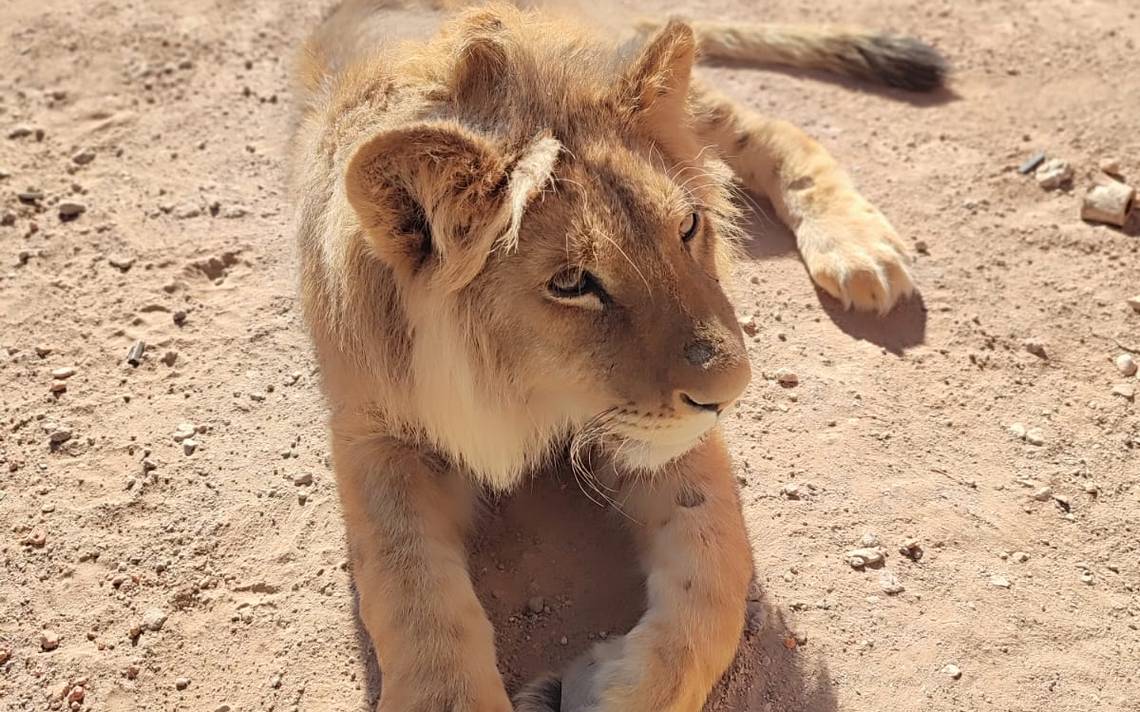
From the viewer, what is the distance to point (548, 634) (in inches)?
124

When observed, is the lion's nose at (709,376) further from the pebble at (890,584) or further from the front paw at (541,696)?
the pebble at (890,584)

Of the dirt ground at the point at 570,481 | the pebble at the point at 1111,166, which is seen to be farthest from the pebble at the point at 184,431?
the pebble at the point at 1111,166

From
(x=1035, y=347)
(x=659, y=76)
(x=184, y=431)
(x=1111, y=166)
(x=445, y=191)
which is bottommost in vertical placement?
(x=184, y=431)

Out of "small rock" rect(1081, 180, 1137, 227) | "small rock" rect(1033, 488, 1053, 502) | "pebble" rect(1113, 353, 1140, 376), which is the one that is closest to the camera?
"small rock" rect(1033, 488, 1053, 502)

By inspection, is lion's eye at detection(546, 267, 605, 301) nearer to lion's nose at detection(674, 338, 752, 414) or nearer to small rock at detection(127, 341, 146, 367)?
lion's nose at detection(674, 338, 752, 414)

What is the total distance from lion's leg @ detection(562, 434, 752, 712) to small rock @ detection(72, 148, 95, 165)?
3.31m

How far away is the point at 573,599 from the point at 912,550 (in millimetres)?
1115

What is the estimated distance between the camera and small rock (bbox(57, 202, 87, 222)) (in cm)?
473

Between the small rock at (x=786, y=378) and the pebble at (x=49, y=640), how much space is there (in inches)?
103

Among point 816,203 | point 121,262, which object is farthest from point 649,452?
point 121,262

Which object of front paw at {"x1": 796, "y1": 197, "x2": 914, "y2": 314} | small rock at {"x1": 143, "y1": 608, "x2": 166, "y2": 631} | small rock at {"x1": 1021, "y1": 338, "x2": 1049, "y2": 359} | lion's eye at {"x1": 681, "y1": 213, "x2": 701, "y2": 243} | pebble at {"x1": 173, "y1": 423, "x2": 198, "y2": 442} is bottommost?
small rock at {"x1": 143, "y1": 608, "x2": 166, "y2": 631}

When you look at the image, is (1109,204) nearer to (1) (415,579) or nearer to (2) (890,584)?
(2) (890,584)

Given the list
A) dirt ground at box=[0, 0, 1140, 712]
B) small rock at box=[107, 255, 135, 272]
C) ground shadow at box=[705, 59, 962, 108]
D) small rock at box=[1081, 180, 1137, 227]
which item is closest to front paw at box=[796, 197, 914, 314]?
dirt ground at box=[0, 0, 1140, 712]

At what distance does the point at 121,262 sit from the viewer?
14.8 feet
